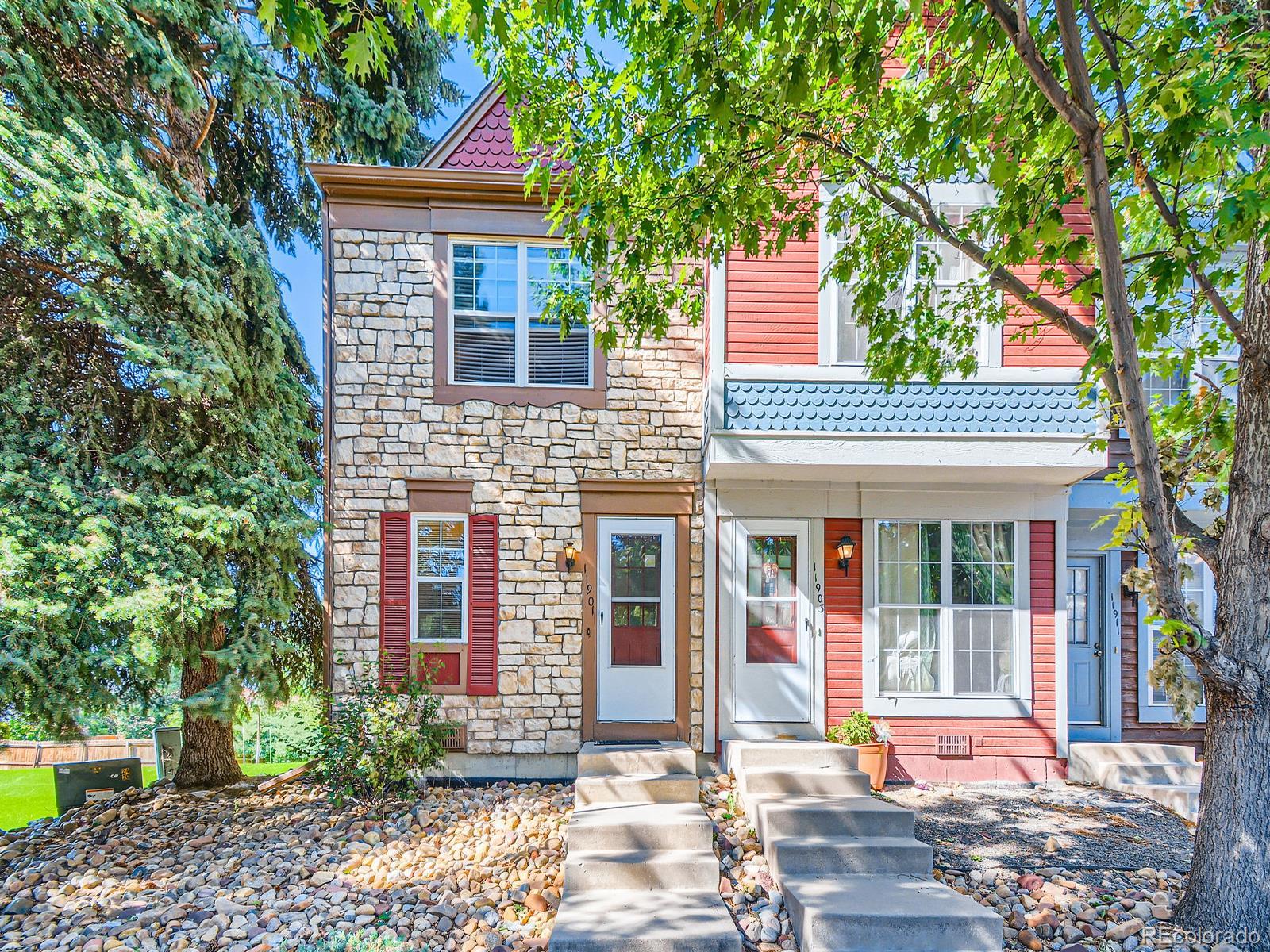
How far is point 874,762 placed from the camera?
602 cm

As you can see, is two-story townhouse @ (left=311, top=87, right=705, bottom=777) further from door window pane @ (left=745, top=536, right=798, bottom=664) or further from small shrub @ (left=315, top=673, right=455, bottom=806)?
door window pane @ (left=745, top=536, right=798, bottom=664)

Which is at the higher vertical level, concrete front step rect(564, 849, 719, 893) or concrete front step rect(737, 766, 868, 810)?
concrete front step rect(737, 766, 868, 810)

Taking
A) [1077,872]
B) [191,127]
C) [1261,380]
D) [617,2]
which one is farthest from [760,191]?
[191,127]

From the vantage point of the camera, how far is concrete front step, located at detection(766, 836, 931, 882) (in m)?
4.40

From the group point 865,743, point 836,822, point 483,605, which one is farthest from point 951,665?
point 483,605

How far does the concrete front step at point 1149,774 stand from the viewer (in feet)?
20.1

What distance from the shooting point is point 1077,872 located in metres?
4.41

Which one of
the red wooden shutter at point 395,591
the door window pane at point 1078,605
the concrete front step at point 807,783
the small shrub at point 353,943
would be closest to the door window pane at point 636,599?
the concrete front step at point 807,783

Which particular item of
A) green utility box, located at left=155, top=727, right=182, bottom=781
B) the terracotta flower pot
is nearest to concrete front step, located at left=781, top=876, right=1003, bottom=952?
the terracotta flower pot

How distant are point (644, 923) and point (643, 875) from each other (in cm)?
49

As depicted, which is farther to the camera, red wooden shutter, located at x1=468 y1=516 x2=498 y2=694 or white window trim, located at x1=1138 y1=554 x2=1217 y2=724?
white window trim, located at x1=1138 y1=554 x2=1217 y2=724

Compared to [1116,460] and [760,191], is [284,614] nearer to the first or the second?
[760,191]

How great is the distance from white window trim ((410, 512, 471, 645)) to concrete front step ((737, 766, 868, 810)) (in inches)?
119

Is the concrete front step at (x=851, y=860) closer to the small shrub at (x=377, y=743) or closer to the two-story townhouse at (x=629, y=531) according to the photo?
the two-story townhouse at (x=629, y=531)
